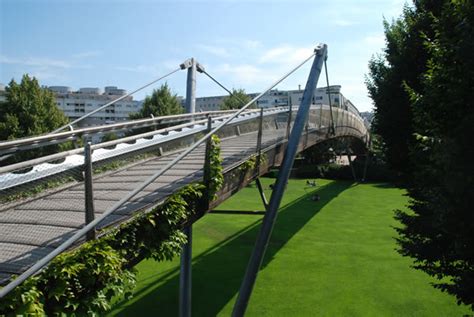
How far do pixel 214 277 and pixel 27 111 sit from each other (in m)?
16.3

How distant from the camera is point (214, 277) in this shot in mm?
12477

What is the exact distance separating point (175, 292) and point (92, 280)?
7802 mm

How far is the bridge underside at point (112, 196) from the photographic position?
4395mm

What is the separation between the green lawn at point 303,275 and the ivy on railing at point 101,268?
5295mm

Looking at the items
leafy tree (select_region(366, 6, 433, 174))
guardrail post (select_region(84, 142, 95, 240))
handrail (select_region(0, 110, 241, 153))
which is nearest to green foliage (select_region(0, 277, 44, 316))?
guardrail post (select_region(84, 142, 95, 240))

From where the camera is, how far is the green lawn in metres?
10.2

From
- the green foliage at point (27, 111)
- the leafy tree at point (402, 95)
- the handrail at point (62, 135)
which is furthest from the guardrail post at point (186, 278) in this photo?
the green foliage at point (27, 111)

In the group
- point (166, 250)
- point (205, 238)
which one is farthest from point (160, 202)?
point (205, 238)

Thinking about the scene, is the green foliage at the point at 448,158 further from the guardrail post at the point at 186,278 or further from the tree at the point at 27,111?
the tree at the point at 27,111

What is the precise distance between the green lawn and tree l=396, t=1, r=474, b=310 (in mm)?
2577

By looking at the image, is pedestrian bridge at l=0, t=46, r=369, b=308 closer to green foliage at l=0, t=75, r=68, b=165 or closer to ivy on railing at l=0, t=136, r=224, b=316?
ivy on railing at l=0, t=136, r=224, b=316

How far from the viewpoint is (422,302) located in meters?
10.4

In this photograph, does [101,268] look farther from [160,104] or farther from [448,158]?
[160,104]

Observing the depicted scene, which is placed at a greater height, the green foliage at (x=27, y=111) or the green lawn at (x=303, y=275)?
the green foliage at (x=27, y=111)
